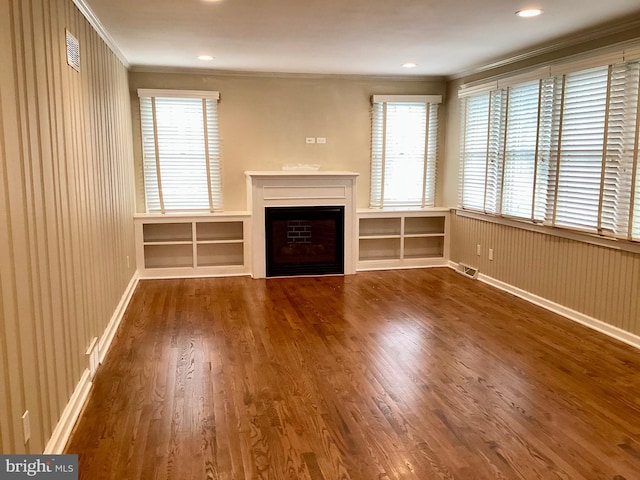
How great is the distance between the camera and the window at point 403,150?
6641 millimetres

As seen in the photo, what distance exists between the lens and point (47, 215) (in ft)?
7.91

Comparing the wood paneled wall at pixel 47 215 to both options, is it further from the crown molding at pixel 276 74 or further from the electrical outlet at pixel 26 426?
the crown molding at pixel 276 74

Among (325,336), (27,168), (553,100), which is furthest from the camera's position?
(553,100)

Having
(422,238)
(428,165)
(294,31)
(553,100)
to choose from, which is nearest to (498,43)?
(553,100)

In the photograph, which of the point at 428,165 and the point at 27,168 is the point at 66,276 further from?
the point at 428,165

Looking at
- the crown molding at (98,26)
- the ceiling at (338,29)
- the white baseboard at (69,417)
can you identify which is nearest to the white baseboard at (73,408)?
the white baseboard at (69,417)

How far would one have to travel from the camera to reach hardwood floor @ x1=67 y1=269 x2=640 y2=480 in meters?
2.42

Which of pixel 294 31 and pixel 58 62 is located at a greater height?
pixel 294 31

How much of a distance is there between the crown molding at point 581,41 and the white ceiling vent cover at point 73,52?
3.81m

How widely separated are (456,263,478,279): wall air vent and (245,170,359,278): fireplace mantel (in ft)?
4.65

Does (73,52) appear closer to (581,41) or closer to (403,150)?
(581,41)

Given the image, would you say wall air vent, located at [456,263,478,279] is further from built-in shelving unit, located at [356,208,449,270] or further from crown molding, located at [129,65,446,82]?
crown molding, located at [129,65,446,82]

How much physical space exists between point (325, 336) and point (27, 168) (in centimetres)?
259

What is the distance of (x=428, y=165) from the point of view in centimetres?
682
